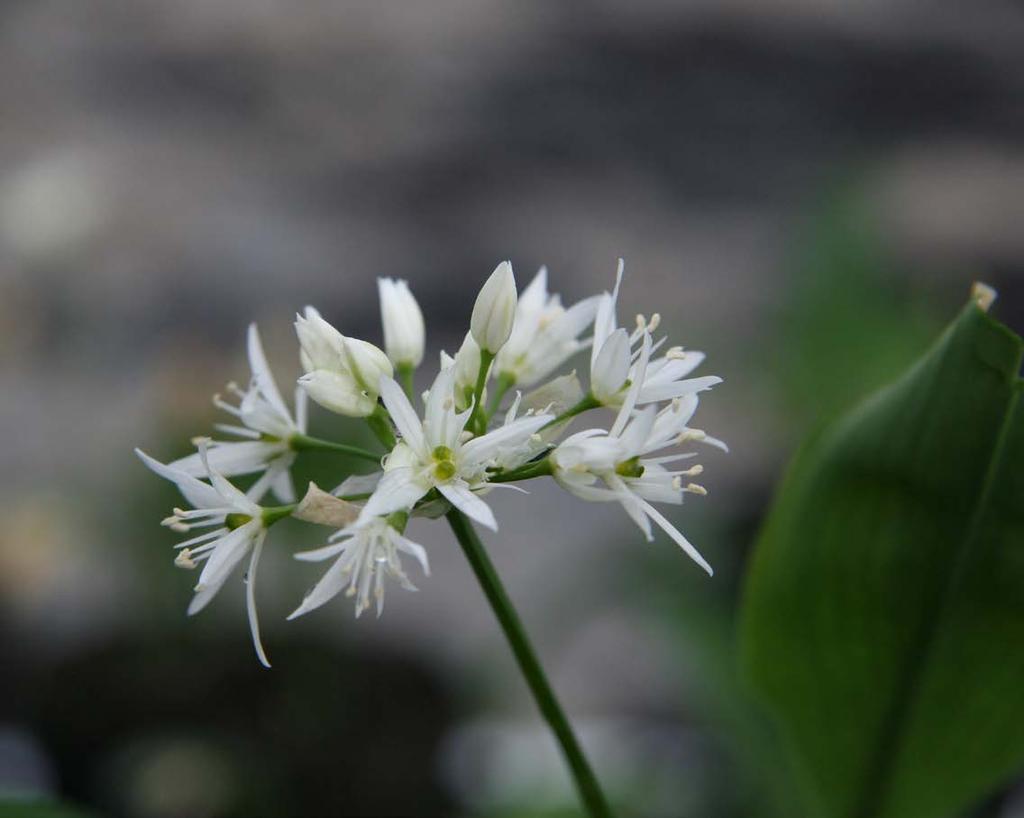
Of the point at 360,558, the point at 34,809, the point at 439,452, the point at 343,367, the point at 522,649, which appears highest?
the point at 343,367

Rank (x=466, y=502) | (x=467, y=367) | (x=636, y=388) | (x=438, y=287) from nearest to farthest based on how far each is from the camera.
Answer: (x=466, y=502) < (x=636, y=388) < (x=467, y=367) < (x=438, y=287)

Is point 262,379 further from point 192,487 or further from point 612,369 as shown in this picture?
point 612,369

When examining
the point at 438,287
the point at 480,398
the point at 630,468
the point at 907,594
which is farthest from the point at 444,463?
the point at 438,287

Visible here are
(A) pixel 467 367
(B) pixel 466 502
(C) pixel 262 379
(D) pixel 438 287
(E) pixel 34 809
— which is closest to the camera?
(B) pixel 466 502

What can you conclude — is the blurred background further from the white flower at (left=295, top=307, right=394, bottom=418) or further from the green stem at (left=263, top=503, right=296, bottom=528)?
the white flower at (left=295, top=307, right=394, bottom=418)

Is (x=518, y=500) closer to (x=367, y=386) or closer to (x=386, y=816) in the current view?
(x=386, y=816)

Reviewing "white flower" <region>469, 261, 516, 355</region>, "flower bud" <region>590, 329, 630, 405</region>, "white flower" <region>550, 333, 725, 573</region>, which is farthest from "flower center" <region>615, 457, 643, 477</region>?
"white flower" <region>469, 261, 516, 355</region>

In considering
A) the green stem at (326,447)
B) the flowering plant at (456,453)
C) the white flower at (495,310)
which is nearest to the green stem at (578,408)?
the flowering plant at (456,453)

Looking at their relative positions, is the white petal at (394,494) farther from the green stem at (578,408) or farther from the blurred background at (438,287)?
the blurred background at (438,287)
